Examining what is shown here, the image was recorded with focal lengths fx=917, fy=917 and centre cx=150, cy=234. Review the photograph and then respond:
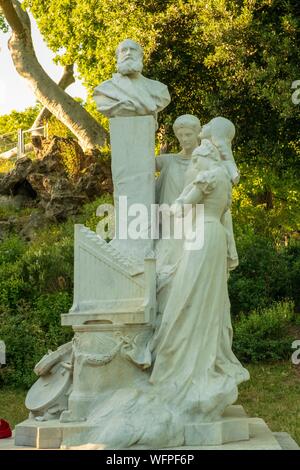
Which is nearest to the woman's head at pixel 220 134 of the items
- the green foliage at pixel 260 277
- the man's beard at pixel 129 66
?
the man's beard at pixel 129 66

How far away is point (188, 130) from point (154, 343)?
82.7 inches

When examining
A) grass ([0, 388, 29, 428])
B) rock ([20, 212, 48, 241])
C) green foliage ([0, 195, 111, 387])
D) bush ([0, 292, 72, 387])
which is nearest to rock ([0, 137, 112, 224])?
rock ([20, 212, 48, 241])

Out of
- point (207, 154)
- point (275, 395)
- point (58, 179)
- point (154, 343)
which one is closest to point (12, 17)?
point (58, 179)

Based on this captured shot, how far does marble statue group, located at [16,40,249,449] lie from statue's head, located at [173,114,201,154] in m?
0.22

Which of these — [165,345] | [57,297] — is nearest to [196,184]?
[165,345]

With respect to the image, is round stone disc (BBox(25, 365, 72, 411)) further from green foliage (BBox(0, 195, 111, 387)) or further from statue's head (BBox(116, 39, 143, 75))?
green foliage (BBox(0, 195, 111, 387))

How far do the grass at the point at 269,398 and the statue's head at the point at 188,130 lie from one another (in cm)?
403

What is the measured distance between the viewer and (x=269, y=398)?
12.7 metres

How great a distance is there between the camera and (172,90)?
17656 mm

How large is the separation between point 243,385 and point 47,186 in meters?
9.03

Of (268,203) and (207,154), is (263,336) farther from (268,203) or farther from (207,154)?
(268,203)
